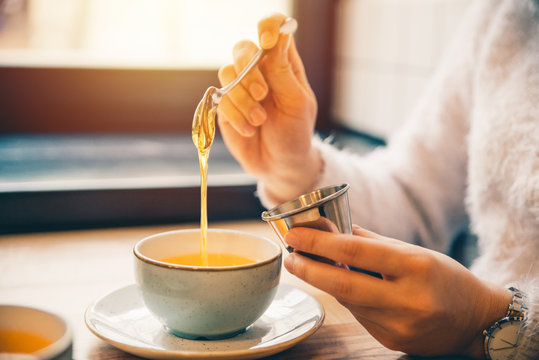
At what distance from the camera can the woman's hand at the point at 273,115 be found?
2.80ft

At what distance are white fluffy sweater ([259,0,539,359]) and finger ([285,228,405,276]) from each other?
207 mm

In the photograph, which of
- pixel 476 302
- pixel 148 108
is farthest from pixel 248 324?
pixel 148 108

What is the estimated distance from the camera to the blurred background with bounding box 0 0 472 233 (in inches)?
59.7

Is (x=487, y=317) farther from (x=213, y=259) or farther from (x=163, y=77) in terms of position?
(x=163, y=77)

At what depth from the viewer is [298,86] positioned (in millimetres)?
899

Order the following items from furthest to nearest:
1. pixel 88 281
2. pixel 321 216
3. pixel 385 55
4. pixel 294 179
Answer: pixel 385 55 < pixel 294 179 < pixel 88 281 < pixel 321 216

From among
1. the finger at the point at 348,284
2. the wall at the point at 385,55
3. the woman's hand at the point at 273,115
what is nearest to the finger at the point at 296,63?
the woman's hand at the point at 273,115

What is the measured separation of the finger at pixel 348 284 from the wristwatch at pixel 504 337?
15 cm

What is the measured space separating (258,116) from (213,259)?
0.88ft

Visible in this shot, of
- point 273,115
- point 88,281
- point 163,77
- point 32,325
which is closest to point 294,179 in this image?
point 273,115

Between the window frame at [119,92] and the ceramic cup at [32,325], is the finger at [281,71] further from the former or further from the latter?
the window frame at [119,92]

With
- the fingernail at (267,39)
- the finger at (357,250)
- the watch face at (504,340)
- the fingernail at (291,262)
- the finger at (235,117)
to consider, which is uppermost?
the fingernail at (267,39)

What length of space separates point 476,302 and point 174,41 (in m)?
1.62

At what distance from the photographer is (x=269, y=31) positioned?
31.9 inches
